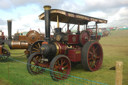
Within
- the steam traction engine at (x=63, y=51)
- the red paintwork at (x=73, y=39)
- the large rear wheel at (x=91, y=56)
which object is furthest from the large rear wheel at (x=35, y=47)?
the large rear wheel at (x=91, y=56)

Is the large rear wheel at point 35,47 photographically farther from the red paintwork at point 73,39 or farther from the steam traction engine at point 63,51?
the red paintwork at point 73,39

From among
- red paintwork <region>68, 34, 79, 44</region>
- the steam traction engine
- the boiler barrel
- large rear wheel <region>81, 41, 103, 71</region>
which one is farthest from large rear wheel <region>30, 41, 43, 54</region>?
the boiler barrel

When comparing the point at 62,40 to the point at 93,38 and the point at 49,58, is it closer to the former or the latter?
the point at 49,58

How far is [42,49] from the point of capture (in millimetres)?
4879

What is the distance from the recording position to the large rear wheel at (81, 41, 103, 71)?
5.55 meters

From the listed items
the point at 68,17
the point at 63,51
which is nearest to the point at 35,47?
the point at 63,51

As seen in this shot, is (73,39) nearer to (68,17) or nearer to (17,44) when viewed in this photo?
(68,17)

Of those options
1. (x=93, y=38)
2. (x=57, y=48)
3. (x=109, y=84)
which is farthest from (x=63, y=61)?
(x=93, y=38)

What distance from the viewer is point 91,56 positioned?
6.03 m

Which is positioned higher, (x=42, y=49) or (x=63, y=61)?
(x=42, y=49)

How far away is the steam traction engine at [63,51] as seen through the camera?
15.9 ft

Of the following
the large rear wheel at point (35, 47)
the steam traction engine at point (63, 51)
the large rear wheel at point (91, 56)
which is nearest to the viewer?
the steam traction engine at point (63, 51)

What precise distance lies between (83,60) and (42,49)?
1.78 m

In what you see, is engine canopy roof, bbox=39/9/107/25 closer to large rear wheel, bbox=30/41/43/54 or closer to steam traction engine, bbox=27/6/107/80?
steam traction engine, bbox=27/6/107/80
